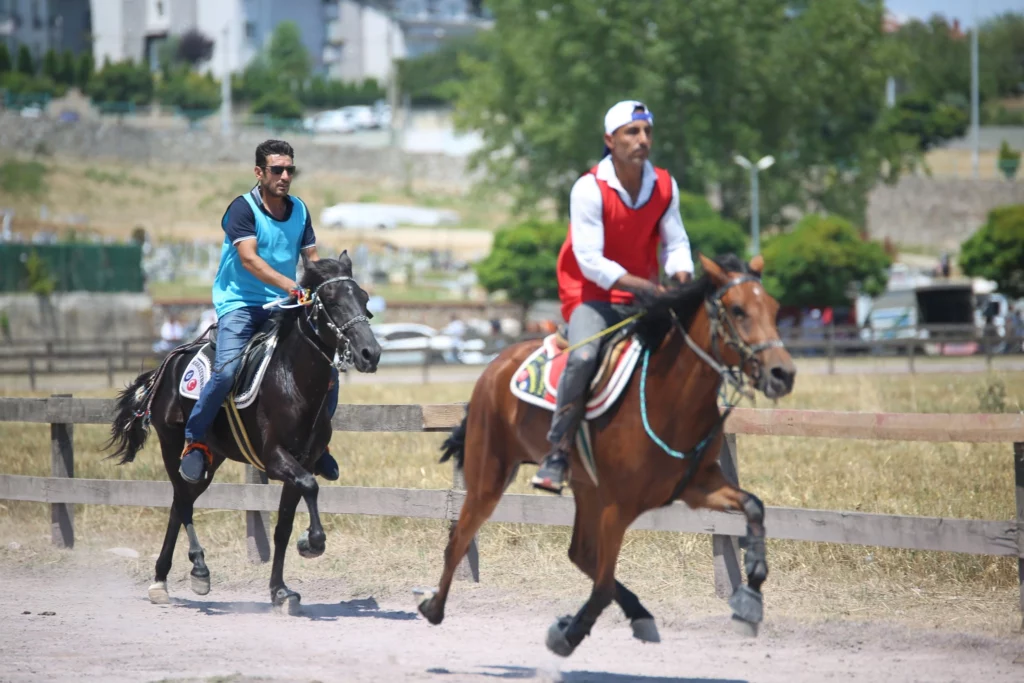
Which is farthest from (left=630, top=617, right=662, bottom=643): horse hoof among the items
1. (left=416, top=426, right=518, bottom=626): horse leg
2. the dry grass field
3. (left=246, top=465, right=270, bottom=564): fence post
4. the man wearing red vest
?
(left=246, top=465, right=270, bottom=564): fence post

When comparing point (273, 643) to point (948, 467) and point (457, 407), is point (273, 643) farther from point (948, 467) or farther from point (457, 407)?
point (948, 467)

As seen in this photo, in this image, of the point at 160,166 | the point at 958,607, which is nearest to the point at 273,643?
the point at 958,607

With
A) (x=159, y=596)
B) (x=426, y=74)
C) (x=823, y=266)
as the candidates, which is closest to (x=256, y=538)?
(x=159, y=596)

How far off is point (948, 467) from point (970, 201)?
256 ft

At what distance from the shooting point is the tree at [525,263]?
53.5m

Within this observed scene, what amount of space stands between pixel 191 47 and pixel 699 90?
254 ft

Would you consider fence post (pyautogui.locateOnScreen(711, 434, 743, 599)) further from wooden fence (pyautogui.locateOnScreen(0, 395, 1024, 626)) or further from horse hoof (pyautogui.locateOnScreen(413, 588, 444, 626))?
horse hoof (pyautogui.locateOnScreen(413, 588, 444, 626))

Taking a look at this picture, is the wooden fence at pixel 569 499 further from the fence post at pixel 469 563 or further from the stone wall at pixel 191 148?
the stone wall at pixel 191 148

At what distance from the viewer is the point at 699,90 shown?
2315 inches

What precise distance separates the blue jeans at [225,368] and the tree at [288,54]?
11718 cm

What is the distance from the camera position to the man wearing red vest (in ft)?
22.8

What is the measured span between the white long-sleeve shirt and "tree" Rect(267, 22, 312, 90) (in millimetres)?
119749

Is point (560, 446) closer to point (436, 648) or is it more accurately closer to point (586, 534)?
point (586, 534)

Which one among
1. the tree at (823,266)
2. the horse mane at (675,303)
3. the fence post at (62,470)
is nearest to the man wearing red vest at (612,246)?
the horse mane at (675,303)
